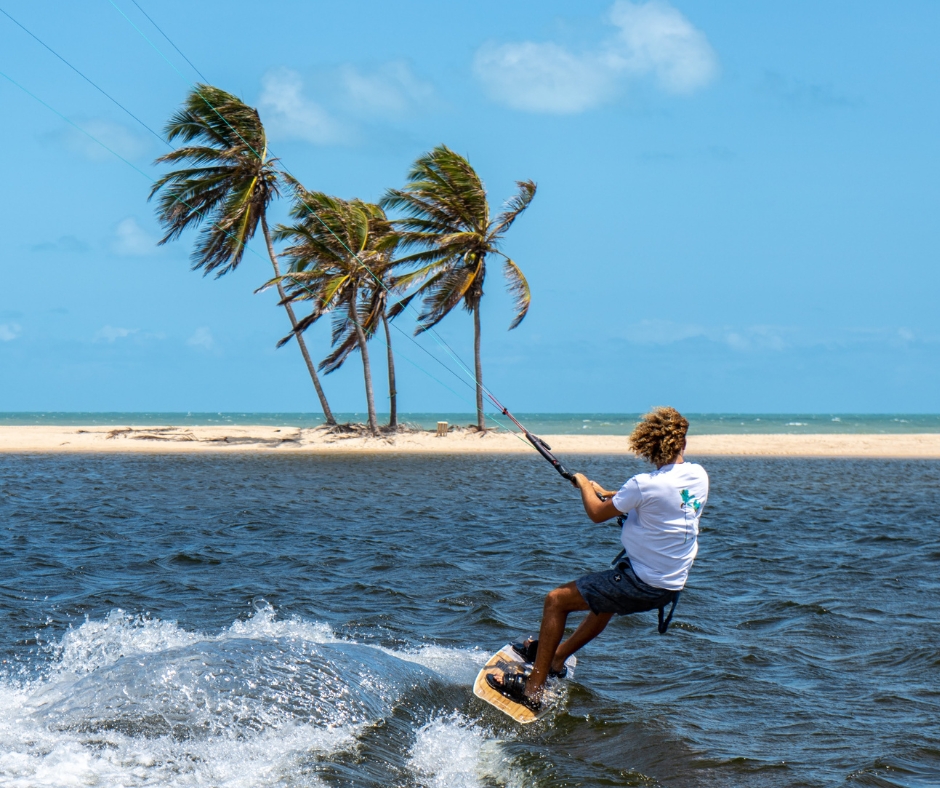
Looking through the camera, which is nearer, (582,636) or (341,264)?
(582,636)

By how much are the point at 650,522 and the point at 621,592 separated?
53 cm

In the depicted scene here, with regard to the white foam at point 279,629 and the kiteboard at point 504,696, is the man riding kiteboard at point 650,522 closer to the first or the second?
the kiteboard at point 504,696

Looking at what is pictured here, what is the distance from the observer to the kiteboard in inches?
251

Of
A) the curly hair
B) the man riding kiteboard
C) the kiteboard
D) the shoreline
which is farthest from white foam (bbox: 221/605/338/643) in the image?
the shoreline

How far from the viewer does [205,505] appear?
58.4ft

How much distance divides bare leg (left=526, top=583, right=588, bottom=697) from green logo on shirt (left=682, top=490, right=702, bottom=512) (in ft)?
3.11

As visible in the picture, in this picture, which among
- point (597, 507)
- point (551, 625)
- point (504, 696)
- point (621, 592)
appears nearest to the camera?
point (597, 507)

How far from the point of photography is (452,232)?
3625 centimetres

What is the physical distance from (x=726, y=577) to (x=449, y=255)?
2599cm

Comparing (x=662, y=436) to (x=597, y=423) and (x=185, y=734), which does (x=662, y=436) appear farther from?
(x=597, y=423)

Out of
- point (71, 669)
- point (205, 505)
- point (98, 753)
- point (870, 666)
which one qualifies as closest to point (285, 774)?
point (98, 753)

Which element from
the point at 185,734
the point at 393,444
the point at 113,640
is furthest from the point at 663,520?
the point at 393,444

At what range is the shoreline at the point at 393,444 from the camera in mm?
33438

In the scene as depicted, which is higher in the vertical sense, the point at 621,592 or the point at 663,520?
the point at 663,520
